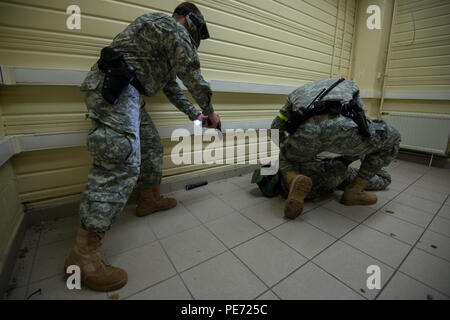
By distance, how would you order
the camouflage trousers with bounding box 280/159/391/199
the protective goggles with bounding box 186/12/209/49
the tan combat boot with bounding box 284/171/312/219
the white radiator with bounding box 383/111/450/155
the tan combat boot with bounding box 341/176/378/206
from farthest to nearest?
the white radiator with bounding box 383/111/450/155 → the camouflage trousers with bounding box 280/159/391/199 → the tan combat boot with bounding box 341/176/378/206 → the tan combat boot with bounding box 284/171/312/219 → the protective goggles with bounding box 186/12/209/49

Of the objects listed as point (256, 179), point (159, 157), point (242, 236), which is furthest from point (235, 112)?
point (242, 236)

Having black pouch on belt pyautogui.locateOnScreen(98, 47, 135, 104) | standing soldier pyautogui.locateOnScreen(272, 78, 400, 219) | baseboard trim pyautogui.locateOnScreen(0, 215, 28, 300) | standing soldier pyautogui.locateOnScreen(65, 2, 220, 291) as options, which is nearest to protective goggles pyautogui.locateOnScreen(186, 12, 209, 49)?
standing soldier pyautogui.locateOnScreen(65, 2, 220, 291)

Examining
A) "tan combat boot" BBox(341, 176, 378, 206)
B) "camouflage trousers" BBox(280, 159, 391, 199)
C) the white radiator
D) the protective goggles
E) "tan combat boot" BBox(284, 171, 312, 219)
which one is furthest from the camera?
the white radiator

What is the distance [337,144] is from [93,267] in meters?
1.82

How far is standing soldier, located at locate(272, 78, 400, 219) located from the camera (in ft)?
5.37

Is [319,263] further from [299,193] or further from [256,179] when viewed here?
[256,179]

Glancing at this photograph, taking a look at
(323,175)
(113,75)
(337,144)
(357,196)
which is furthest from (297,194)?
(113,75)

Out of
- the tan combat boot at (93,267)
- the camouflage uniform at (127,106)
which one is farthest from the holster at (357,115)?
the tan combat boot at (93,267)

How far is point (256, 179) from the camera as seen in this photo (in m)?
2.31

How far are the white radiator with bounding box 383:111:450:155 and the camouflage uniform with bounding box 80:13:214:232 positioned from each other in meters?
3.62

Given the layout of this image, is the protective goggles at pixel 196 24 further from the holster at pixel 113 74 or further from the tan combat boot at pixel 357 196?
the tan combat boot at pixel 357 196

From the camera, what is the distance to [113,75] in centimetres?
116

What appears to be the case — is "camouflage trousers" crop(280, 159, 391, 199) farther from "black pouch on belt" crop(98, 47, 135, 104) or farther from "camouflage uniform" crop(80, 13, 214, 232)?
"black pouch on belt" crop(98, 47, 135, 104)

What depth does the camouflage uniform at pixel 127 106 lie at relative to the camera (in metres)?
1.11
